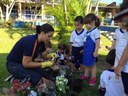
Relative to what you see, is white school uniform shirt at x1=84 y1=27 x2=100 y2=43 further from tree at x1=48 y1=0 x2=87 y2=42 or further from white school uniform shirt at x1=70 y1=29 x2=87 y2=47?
tree at x1=48 y1=0 x2=87 y2=42

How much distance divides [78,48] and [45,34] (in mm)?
1483

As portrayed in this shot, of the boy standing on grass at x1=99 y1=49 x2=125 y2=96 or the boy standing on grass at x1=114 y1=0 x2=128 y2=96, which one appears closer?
the boy standing on grass at x1=114 y1=0 x2=128 y2=96

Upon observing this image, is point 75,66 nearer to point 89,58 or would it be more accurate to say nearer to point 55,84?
point 89,58

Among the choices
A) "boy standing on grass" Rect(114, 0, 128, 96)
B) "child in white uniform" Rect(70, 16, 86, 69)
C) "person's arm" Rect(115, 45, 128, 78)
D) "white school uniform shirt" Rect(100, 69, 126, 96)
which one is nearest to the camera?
"boy standing on grass" Rect(114, 0, 128, 96)

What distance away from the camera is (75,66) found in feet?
21.6

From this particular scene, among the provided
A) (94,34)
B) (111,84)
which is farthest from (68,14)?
(111,84)

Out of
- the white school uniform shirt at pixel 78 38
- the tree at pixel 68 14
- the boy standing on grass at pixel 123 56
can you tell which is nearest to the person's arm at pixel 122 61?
the boy standing on grass at pixel 123 56

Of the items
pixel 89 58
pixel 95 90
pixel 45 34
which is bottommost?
pixel 95 90

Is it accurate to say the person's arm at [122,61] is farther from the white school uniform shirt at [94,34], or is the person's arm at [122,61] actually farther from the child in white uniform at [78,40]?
the child in white uniform at [78,40]

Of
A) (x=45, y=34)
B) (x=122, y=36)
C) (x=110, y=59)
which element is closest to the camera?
(x=122, y=36)

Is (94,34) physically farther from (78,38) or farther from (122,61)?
(122,61)

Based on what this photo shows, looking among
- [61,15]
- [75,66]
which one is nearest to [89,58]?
[75,66]

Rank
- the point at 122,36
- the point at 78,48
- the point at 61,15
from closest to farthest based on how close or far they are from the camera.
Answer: the point at 122,36
the point at 78,48
the point at 61,15

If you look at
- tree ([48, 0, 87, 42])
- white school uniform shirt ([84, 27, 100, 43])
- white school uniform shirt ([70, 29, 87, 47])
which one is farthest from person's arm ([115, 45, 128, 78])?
tree ([48, 0, 87, 42])
